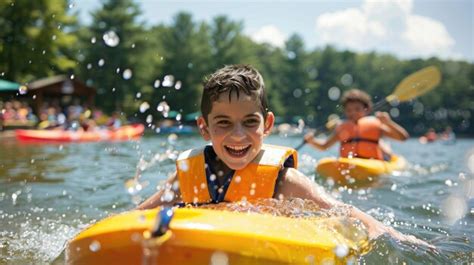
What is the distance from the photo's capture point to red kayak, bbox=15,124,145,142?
528 inches

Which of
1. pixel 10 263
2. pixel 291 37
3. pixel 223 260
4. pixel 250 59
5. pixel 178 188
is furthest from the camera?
pixel 291 37

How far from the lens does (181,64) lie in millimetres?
36719

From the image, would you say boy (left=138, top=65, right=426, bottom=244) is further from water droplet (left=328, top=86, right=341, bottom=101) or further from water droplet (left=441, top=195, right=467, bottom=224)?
water droplet (left=328, top=86, right=341, bottom=101)

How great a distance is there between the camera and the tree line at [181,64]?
934 inches

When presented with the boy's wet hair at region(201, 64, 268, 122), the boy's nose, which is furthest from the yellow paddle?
the boy's nose

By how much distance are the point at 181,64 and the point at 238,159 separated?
34532mm

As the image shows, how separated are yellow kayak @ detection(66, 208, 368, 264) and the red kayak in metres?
12.3

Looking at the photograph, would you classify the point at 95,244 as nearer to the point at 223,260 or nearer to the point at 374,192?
the point at 223,260

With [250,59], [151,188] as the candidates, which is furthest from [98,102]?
[151,188]

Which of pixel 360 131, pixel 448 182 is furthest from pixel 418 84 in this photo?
pixel 448 182

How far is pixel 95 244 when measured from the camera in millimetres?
1907

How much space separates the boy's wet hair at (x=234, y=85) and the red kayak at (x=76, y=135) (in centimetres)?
1168

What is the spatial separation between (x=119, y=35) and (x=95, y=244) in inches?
1343

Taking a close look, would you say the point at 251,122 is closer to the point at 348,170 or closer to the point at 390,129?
the point at 348,170
